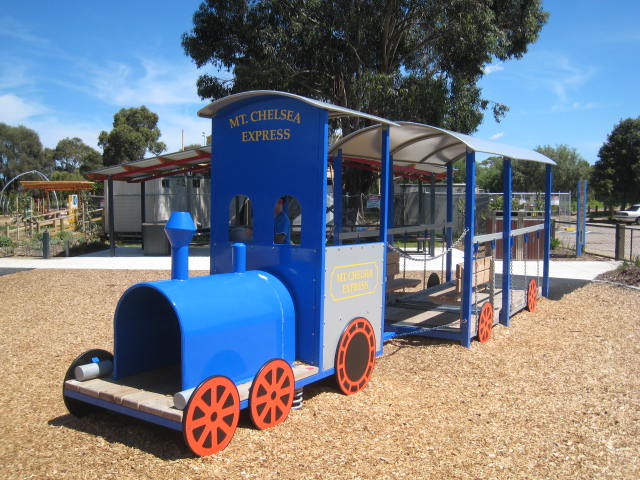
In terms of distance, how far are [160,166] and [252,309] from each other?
12517mm

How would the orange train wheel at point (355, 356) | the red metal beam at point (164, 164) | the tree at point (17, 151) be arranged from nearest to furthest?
the orange train wheel at point (355, 356), the red metal beam at point (164, 164), the tree at point (17, 151)

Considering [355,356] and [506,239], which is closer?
[355,356]

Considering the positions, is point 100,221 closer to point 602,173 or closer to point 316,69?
point 316,69

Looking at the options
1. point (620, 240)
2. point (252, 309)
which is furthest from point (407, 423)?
point (620, 240)

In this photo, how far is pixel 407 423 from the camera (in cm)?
444

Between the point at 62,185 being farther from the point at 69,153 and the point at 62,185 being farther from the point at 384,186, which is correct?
the point at 69,153

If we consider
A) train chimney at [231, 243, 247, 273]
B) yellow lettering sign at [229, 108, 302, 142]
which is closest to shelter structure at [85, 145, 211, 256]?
yellow lettering sign at [229, 108, 302, 142]

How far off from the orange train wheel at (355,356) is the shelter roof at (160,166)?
10.4 metres

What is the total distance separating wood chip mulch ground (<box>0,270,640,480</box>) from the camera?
3.62 metres

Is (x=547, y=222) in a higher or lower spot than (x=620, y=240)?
higher

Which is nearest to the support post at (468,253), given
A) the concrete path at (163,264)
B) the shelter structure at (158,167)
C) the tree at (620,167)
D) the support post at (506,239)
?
the support post at (506,239)

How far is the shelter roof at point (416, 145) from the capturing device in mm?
6465

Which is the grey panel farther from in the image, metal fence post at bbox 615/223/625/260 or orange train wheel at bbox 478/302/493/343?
metal fence post at bbox 615/223/625/260

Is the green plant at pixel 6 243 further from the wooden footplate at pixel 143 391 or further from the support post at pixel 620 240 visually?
the support post at pixel 620 240
